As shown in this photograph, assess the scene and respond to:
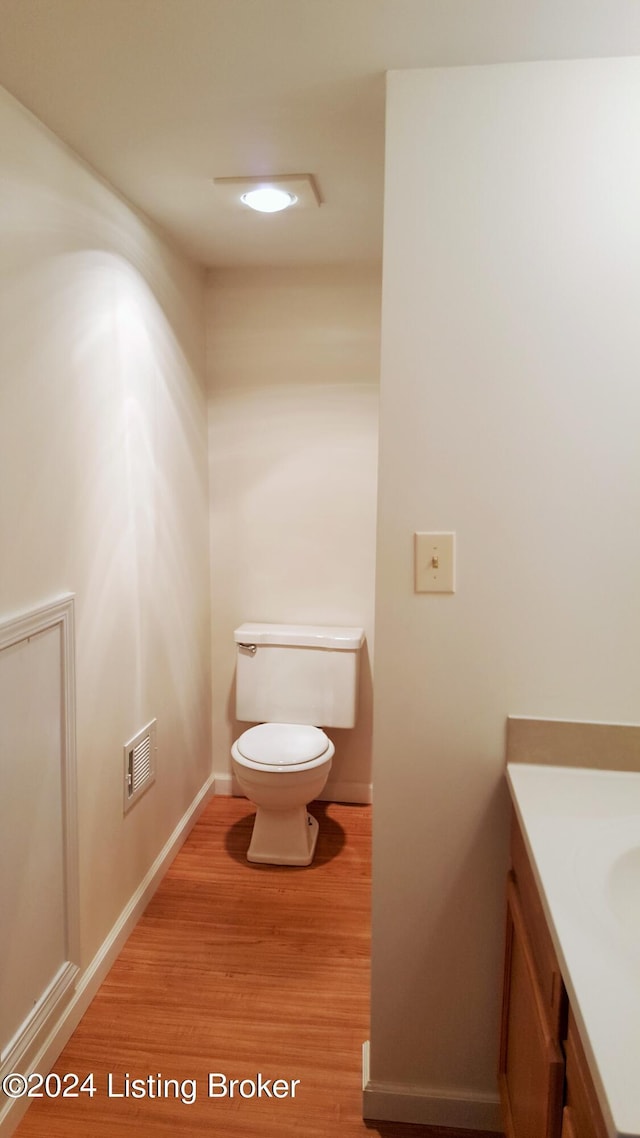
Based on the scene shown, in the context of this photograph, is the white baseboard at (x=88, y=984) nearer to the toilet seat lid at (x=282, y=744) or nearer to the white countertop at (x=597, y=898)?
the toilet seat lid at (x=282, y=744)

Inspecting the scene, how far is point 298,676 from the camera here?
9.68 ft

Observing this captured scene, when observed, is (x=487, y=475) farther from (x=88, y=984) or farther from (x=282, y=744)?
(x=88, y=984)

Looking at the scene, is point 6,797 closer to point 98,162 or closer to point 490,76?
point 98,162

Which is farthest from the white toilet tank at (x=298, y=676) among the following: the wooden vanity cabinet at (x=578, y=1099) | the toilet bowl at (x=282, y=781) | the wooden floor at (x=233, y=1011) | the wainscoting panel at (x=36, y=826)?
the wooden vanity cabinet at (x=578, y=1099)

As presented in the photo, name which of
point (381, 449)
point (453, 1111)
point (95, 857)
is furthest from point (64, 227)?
point (453, 1111)

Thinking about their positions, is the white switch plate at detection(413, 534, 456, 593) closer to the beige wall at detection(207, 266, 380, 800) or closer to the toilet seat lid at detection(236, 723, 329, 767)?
the toilet seat lid at detection(236, 723, 329, 767)

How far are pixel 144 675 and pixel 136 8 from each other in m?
1.75

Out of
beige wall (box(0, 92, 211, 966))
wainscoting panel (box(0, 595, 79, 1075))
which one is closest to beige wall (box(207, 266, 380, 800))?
beige wall (box(0, 92, 211, 966))

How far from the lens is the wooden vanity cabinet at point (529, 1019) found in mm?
1087

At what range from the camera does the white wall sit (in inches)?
56.7

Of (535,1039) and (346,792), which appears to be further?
(346,792)

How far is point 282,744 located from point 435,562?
139 cm

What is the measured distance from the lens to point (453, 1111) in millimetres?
1677

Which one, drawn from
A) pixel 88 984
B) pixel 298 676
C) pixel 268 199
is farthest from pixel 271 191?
pixel 88 984
